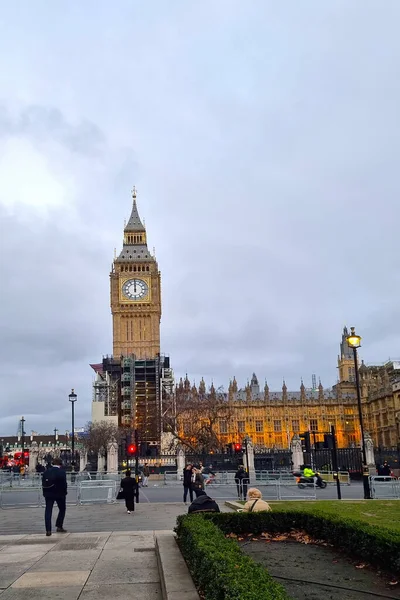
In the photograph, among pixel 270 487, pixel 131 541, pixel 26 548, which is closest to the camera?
pixel 26 548

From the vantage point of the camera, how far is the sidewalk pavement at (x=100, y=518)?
1607 cm

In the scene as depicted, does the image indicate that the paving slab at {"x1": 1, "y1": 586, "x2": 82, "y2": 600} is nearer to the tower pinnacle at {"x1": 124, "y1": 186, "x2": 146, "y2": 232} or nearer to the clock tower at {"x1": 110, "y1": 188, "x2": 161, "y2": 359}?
the clock tower at {"x1": 110, "y1": 188, "x2": 161, "y2": 359}

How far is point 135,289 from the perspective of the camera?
134m

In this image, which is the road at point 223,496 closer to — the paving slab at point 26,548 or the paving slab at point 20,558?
the paving slab at point 26,548

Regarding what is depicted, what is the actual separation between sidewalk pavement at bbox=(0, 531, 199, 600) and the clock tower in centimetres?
11570

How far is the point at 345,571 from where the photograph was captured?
30.2ft

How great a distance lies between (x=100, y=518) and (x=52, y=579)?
1015 cm

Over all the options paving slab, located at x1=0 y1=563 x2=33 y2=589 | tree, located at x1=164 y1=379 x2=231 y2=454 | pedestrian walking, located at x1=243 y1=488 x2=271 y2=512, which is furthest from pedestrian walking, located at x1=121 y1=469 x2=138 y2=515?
tree, located at x1=164 y1=379 x2=231 y2=454

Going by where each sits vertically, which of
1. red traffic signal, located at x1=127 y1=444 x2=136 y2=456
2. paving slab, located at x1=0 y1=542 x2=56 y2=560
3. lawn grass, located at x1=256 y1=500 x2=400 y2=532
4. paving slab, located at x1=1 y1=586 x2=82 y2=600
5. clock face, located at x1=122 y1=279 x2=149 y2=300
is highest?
clock face, located at x1=122 y1=279 x2=149 y2=300

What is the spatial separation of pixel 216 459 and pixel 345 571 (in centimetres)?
4632

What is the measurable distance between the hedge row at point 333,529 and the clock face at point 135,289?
122374mm

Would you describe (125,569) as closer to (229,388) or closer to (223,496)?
(223,496)

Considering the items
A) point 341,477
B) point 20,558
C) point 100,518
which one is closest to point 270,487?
A: point 341,477

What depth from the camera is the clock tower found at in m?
131
